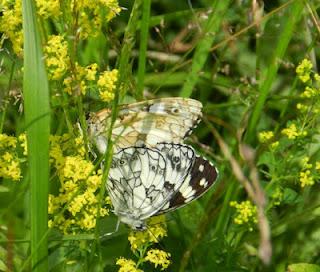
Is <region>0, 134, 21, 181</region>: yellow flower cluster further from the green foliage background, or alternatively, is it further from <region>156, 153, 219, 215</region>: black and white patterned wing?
<region>156, 153, 219, 215</region>: black and white patterned wing

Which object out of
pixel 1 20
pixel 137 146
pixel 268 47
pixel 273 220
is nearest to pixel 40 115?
pixel 1 20

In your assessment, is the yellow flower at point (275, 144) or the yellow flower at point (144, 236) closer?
the yellow flower at point (144, 236)

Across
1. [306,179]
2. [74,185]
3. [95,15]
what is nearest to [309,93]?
[306,179]

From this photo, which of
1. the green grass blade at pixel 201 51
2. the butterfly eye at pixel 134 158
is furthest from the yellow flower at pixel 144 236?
the green grass blade at pixel 201 51

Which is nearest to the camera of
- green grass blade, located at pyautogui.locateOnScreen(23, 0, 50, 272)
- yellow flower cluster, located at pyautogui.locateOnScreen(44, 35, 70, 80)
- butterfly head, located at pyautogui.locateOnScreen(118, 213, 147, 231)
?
green grass blade, located at pyautogui.locateOnScreen(23, 0, 50, 272)

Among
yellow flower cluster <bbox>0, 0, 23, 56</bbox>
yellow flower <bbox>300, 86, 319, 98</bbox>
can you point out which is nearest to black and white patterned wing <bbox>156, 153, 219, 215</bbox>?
yellow flower <bbox>300, 86, 319, 98</bbox>

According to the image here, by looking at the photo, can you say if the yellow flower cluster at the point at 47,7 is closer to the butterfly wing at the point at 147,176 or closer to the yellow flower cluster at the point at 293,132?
the butterfly wing at the point at 147,176
